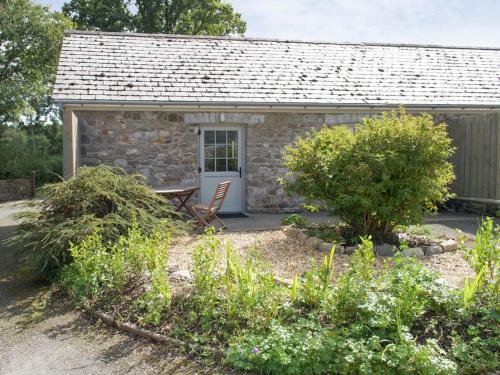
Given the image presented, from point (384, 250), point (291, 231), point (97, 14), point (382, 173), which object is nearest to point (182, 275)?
point (291, 231)

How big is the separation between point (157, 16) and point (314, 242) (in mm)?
25595

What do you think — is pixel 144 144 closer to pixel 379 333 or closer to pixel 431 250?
pixel 431 250

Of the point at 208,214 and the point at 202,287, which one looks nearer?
the point at 202,287

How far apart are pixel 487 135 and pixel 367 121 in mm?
5592

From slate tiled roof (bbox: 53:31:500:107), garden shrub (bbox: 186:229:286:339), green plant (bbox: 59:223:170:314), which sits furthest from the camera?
slate tiled roof (bbox: 53:31:500:107)

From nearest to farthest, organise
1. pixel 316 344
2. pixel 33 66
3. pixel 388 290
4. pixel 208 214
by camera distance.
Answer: pixel 316 344
pixel 388 290
pixel 208 214
pixel 33 66

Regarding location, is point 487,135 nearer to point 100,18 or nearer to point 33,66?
point 33,66

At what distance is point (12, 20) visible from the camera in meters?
18.6

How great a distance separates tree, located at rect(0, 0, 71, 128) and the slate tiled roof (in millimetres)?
5870

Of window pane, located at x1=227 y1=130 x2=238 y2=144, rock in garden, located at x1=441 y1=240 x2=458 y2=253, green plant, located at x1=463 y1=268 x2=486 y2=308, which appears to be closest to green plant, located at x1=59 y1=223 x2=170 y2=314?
green plant, located at x1=463 y1=268 x2=486 y2=308

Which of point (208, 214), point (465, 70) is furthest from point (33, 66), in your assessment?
point (465, 70)

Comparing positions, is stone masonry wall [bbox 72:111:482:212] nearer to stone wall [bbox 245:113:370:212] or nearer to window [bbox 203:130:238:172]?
stone wall [bbox 245:113:370:212]

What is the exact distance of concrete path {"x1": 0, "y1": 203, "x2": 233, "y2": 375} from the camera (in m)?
4.17

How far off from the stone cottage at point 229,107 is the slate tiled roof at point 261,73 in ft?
0.10
